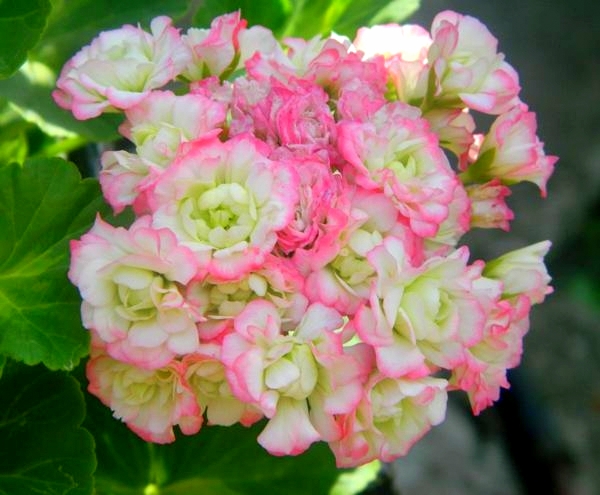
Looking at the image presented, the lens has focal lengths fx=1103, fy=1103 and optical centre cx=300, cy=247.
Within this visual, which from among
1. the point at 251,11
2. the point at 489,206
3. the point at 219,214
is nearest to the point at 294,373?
the point at 219,214

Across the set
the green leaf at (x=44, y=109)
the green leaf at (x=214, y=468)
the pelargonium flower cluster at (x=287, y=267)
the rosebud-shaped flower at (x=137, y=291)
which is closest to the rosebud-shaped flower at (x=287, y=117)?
the pelargonium flower cluster at (x=287, y=267)

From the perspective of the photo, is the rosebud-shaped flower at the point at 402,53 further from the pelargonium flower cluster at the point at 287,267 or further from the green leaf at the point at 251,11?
the green leaf at the point at 251,11

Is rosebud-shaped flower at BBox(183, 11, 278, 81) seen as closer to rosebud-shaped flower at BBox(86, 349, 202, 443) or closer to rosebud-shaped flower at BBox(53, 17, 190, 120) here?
rosebud-shaped flower at BBox(53, 17, 190, 120)

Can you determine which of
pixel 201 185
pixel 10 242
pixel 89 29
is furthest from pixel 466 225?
pixel 89 29

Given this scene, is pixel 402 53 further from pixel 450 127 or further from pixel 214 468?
pixel 214 468

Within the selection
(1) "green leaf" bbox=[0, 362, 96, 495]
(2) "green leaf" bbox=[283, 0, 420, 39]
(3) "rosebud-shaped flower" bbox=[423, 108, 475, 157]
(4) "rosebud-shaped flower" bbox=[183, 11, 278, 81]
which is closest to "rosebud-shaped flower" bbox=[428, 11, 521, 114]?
(3) "rosebud-shaped flower" bbox=[423, 108, 475, 157]
